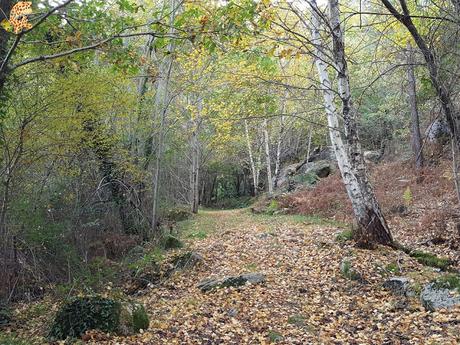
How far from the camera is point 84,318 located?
17.5ft

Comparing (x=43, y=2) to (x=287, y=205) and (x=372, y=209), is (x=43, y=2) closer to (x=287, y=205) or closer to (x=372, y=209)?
(x=372, y=209)

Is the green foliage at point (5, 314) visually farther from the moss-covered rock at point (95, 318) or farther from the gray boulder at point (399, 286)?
the gray boulder at point (399, 286)

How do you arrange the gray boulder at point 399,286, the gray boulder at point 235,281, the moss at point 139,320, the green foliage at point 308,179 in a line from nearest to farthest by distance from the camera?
1. the moss at point 139,320
2. the gray boulder at point 399,286
3. the gray boulder at point 235,281
4. the green foliage at point 308,179

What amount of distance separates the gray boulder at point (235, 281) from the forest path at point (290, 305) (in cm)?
14

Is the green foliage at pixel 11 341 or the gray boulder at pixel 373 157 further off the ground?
the gray boulder at pixel 373 157

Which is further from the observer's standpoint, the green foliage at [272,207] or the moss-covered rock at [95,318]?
the green foliage at [272,207]

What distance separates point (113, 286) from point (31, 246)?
69.9 inches

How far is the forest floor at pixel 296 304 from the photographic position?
493 cm

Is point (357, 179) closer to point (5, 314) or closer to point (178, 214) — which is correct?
point (5, 314)

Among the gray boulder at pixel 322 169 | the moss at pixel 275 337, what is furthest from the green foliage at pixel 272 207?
the moss at pixel 275 337

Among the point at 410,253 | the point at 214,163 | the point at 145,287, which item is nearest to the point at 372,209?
the point at 410,253

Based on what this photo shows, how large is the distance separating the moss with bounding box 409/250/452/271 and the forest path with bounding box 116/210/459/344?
34 cm

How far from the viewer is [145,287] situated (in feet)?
27.2

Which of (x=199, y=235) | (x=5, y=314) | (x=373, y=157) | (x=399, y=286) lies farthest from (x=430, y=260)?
(x=373, y=157)
